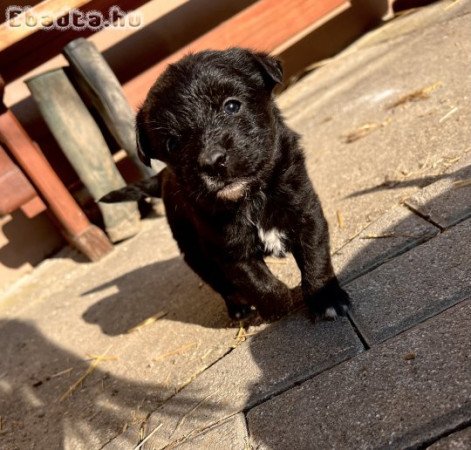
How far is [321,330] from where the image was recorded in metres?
2.29

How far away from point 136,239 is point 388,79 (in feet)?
8.81

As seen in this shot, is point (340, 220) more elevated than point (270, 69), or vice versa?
point (270, 69)

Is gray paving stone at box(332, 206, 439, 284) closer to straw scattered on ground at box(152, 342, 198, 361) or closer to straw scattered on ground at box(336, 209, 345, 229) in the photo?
straw scattered on ground at box(336, 209, 345, 229)

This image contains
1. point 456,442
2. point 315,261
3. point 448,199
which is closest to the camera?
point 456,442

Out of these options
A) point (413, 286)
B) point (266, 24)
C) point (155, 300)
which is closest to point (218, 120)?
point (413, 286)

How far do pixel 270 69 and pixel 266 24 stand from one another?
3.36 metres

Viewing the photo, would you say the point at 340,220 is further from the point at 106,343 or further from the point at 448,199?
the point at 106,343

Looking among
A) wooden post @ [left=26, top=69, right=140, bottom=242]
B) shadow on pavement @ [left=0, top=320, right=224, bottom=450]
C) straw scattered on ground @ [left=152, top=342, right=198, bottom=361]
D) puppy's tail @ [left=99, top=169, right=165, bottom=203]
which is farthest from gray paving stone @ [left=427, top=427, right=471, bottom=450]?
wooden post @ [left=26, top=69, right=140, bottom=242]

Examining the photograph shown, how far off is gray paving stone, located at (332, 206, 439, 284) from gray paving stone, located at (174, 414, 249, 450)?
89 centimetres

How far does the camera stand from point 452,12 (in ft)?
17.7

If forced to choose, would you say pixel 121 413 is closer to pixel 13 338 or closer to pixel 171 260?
pixel 171 260

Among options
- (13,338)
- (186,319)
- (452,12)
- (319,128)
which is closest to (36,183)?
(13,338)

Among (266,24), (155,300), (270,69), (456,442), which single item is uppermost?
(270,69)

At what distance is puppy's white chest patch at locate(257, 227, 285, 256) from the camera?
2371 millimetres
